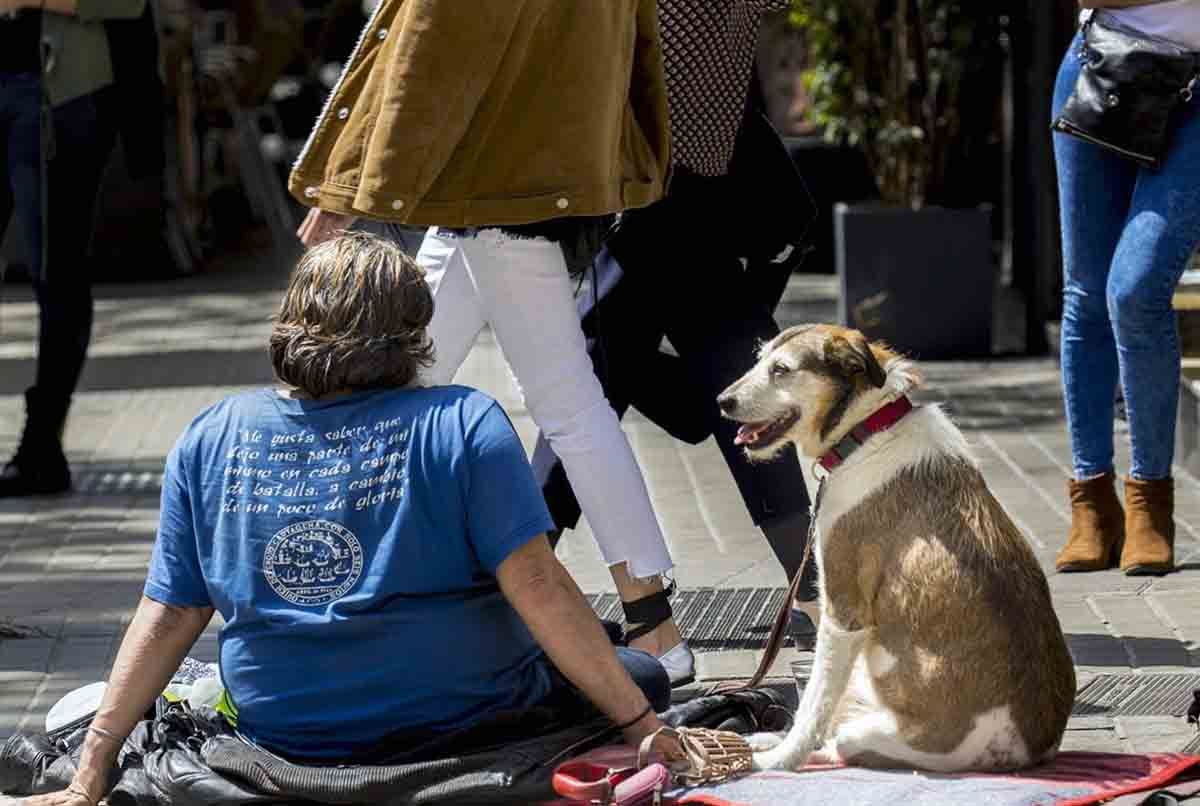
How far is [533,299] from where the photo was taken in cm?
472

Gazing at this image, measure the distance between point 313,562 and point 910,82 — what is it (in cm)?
624

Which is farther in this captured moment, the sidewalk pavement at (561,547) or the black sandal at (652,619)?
the sidewalk pavement at (561,547)

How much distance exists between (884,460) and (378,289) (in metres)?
0.97

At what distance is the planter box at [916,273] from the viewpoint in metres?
9.35

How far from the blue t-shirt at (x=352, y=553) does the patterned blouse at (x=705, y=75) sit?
1.36m

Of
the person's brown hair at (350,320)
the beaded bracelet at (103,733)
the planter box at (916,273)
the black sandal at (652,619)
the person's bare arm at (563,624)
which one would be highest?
the person's brown hair at (350,320)

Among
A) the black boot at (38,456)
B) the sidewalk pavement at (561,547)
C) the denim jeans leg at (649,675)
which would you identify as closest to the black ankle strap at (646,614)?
the sidewalk pavement at (561,547)

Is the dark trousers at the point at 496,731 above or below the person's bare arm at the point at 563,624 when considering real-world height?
below

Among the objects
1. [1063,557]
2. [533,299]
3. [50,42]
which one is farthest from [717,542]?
[50,42]

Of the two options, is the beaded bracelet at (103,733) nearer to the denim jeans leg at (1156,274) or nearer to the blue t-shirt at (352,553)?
the blue t-shirt at (352,553)

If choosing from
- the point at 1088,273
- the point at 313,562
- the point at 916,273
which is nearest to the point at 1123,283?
the point at 1088,273

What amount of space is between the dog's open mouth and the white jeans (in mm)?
620

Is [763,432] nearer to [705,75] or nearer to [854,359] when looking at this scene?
[854,359]

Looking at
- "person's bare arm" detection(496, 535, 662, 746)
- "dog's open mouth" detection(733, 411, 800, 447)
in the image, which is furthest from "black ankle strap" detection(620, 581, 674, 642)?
"person's bare arm" detection(496, 535, 662, 746)
